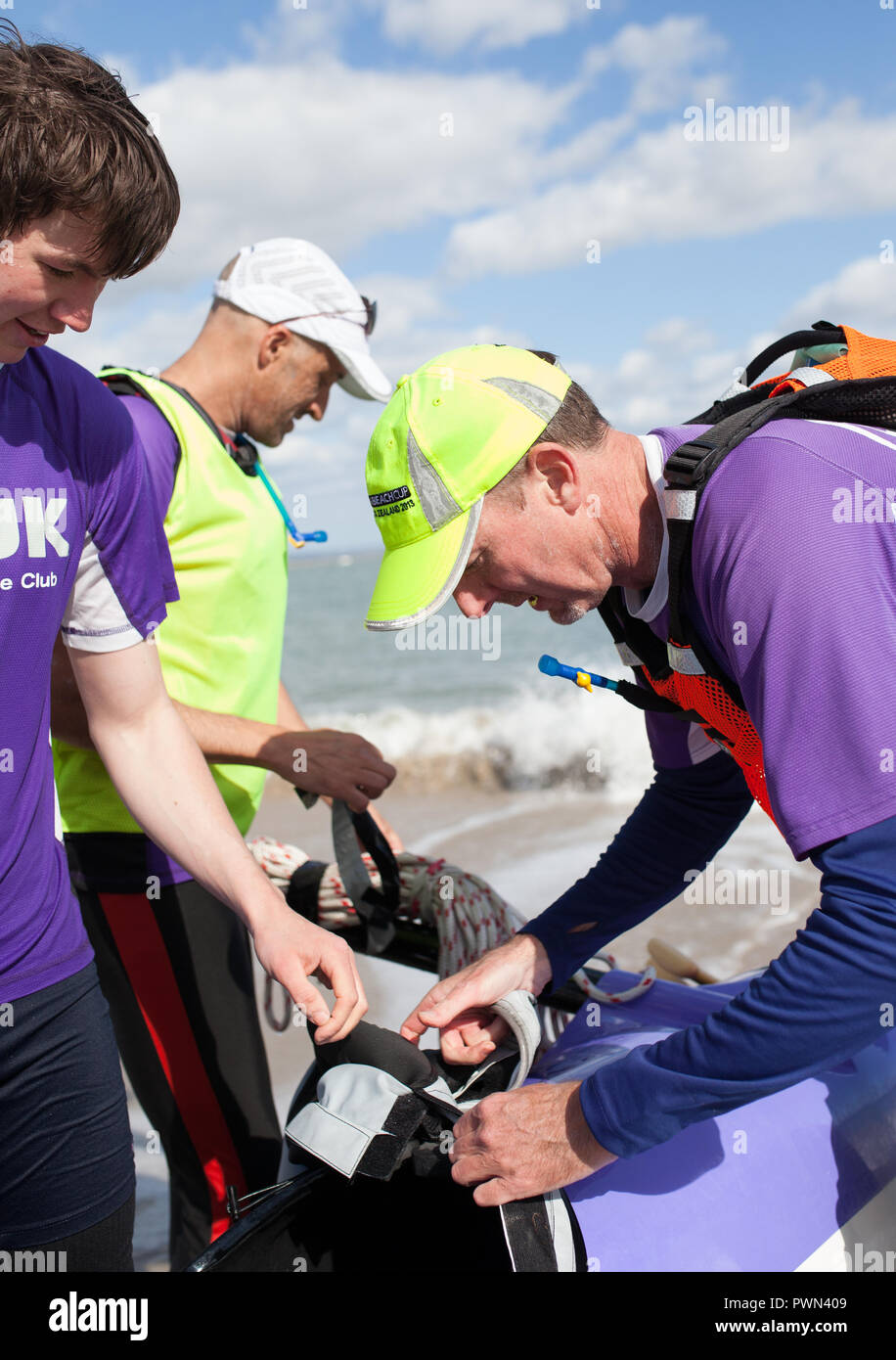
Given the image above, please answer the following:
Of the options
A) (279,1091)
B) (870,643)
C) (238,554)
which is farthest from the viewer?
(279,1091)

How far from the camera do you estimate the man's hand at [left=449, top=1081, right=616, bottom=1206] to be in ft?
5.60

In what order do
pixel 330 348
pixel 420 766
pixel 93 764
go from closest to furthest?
pixel 93 764, pixel 330 348, pixel 420 766

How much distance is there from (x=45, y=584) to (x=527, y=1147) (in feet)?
3.80

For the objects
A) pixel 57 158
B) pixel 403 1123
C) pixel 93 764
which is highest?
pixel 57 158

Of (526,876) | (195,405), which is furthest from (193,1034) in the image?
(526,876)

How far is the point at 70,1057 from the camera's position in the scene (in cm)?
176

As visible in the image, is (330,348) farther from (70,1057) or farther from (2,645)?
(70,1057)

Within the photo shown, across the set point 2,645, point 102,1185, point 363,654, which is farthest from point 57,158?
point 363,654

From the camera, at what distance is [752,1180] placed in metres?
1.89

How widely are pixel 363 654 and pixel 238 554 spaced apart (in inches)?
782

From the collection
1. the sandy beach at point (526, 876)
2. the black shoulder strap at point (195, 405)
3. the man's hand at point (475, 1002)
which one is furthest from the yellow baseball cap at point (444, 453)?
the sandy beach at point (526, 876)

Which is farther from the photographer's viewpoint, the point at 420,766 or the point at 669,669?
the point at 420,766

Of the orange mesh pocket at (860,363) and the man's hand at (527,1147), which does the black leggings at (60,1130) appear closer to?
the man's hand at (527,1147)

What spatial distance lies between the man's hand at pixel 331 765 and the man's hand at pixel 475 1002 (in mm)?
602
